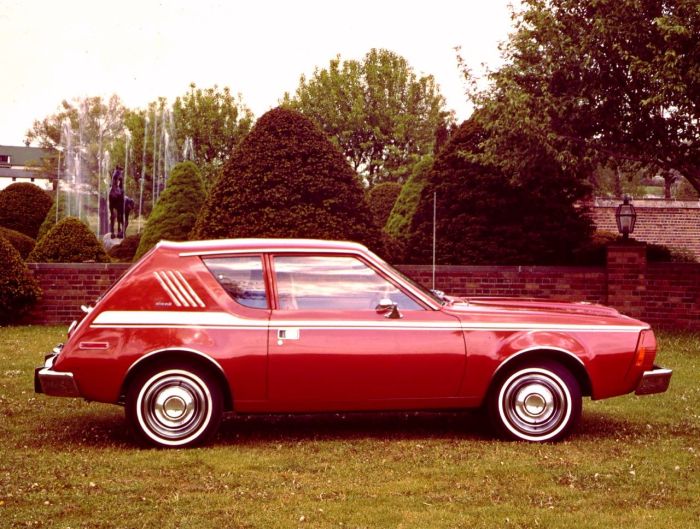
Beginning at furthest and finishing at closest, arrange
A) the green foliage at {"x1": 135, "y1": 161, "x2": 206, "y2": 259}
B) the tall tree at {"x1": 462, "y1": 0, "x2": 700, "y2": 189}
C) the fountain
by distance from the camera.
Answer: the fountain
the green foliage at {"x1": 135, "y1": 161, "x2": 206, "y2": 259}
the tall tree at {"x1": 462, "y1": 0, "x2": 700, "y2": 189}

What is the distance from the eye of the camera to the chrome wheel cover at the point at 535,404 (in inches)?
283

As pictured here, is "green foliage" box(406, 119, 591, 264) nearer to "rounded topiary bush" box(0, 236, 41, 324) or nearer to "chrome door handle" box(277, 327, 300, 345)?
"rounded topiary bush" box(0, 236, 41, 324)

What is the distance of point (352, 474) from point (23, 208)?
35.0m

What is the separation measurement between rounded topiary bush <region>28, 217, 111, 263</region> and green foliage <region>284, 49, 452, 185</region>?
36.7 meters

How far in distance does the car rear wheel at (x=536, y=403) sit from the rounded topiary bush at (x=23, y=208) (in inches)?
1331

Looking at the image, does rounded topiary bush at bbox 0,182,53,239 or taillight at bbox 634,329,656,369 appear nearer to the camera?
taillight at bbox 634,329,656,369

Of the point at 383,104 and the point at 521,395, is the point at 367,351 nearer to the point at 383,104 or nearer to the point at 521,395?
the point at 521,395

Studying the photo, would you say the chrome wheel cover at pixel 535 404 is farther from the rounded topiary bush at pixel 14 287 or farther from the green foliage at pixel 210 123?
the green foliage at pixel 210 123

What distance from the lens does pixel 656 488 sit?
19.1 ft

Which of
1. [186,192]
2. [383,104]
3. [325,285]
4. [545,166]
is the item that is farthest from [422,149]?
[325,285]

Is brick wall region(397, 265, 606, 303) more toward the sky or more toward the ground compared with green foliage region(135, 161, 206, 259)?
more toward the ground

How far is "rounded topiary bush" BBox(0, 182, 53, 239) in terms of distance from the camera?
3797 cm

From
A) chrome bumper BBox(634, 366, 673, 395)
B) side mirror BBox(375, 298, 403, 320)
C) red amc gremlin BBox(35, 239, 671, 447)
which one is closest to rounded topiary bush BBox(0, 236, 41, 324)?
red amc gremlin BBox(35, 239, 671, 447)

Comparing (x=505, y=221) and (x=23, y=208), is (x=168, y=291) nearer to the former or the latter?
(x=505, y=221)
